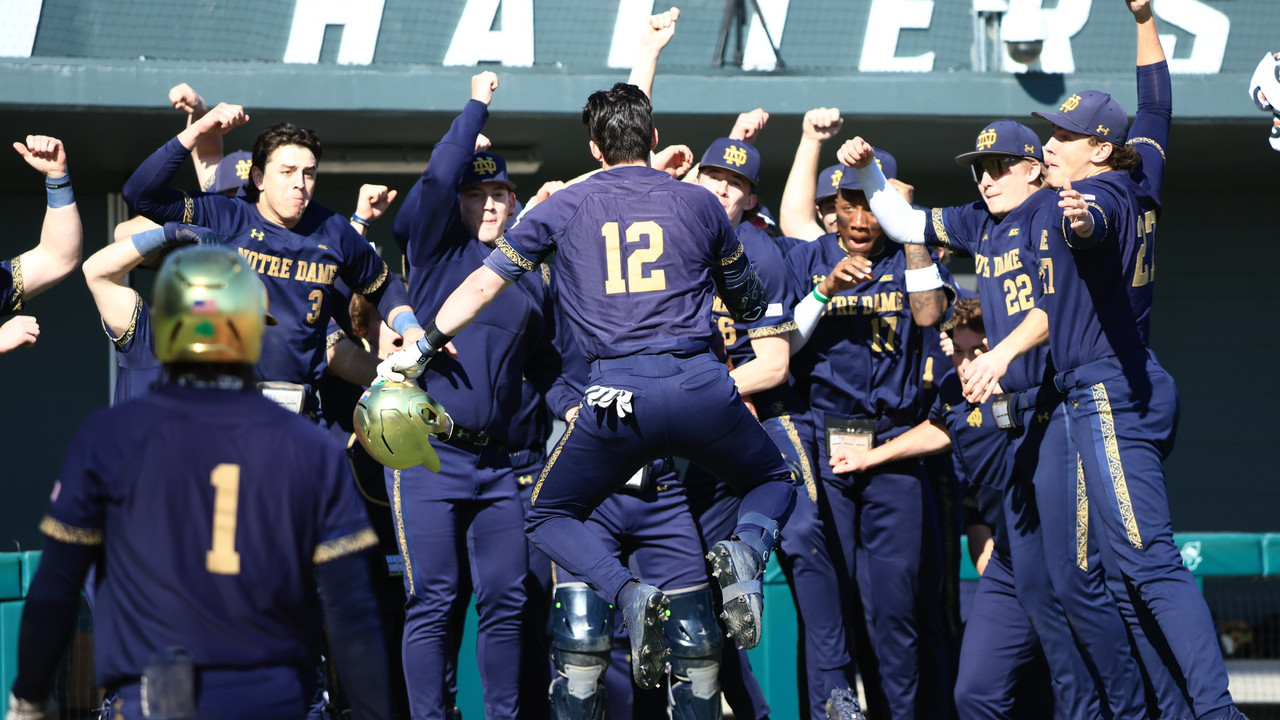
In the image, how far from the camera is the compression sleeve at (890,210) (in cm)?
560

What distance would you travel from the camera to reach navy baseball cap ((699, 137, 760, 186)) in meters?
6.33

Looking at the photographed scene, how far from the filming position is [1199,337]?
1103 centimetres

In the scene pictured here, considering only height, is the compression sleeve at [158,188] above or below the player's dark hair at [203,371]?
above

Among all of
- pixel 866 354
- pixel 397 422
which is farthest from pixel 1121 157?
pixel 397 422

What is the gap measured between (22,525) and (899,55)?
7.01 m

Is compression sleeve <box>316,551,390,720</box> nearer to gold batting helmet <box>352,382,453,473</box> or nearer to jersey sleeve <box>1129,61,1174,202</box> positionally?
gold batting helmet <box>352,382,453,473</box>

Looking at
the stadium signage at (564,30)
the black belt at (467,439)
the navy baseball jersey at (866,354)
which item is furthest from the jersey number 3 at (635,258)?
the stadium signage at (564,30)

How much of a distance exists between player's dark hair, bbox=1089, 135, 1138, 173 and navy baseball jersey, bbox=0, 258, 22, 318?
415cm

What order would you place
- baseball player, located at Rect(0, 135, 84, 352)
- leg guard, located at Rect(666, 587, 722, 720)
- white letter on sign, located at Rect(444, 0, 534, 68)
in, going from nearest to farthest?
leg guard, located at Rect(666, 587, 722, 720) < baseball player, located at Rect(0, 135, 84, 352) < white letter on sign, located at Rect(444, 0, 534, 68)

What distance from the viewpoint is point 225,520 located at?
280 cm

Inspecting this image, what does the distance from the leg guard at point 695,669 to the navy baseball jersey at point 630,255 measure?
1.03 m

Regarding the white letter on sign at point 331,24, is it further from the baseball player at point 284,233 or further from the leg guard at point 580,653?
the leg guard at point 580,653

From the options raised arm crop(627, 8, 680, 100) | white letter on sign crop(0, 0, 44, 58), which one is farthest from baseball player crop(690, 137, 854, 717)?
white letter on sign crop(0, 0, 44, 58)

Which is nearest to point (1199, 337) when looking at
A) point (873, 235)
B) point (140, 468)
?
point (873, 235)
